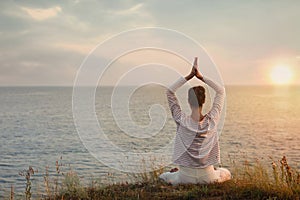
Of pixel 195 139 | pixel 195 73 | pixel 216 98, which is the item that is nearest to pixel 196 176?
pixel 195 139

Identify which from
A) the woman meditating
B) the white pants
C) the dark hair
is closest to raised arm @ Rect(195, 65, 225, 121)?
the woman meditating

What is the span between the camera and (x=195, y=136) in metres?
7.14

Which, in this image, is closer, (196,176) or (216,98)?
(196,176)

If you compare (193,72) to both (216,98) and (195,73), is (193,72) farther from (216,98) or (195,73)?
(216,98)

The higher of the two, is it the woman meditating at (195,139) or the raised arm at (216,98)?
the raised arm at (216,98)

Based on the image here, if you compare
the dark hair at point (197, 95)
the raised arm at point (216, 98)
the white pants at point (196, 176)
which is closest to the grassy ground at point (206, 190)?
the white pants at point (196, 176)

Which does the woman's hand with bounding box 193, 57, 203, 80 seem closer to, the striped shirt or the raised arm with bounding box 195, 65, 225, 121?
the raised arm with bounding box 195, 65, 225, 121

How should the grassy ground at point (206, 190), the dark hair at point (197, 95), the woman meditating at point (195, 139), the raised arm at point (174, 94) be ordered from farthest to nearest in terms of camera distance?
the raised arm at point (174, 94), the woman meditating at point (195, 139), the dark hair at point (197, 95), the grassy ground at point (206, 190)

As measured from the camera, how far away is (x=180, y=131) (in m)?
7.19

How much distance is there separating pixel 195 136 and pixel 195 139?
62mm

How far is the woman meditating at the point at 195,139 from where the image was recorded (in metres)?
7.07

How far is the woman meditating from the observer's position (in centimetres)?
707

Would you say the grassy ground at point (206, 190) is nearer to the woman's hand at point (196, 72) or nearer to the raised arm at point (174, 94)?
the raised arm at point (174, 94)

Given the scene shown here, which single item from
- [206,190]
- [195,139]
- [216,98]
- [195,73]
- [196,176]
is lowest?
[206,190]
